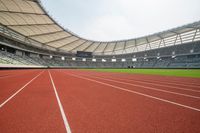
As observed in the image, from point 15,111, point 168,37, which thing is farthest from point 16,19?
point 168,37

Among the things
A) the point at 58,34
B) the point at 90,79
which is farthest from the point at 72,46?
the point at 90,79

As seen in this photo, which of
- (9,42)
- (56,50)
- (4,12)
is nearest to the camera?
(4,12)

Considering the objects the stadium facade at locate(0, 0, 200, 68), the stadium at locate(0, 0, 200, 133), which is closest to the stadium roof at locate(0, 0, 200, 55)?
the stadium facade at locate(0, 0, 200, 68)

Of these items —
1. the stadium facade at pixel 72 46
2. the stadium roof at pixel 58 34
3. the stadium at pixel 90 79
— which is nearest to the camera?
the stadium at pixel 90 79

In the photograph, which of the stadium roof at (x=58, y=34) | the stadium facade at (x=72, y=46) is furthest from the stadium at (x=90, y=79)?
the stadium roof at (x=58, y=34)

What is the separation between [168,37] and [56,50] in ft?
156

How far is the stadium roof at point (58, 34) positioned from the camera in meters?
29.7

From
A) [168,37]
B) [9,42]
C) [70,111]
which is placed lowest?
[70,111]

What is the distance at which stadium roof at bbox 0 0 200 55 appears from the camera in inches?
1169

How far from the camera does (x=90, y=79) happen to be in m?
12.0

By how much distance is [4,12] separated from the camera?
2811 cm

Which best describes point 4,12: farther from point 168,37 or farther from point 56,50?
point 168,37

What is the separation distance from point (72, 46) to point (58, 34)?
15954mm

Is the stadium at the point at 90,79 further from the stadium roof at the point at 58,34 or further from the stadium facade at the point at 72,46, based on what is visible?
the stadium roof at the point at 58,34
